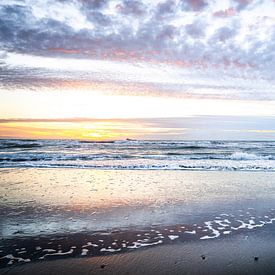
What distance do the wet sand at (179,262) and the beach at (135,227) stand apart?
0.7 inches

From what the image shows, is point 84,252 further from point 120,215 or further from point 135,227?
point 120,215

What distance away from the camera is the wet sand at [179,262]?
4.79 meters

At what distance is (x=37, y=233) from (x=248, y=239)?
4518mm

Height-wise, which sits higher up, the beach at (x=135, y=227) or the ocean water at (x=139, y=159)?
the beach at (x=135, y=227)

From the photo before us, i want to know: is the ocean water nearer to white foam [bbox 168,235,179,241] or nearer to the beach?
the beach

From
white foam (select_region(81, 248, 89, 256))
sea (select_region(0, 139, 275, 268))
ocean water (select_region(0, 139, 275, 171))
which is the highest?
white foam (select_region(81, 248, 89, 256))

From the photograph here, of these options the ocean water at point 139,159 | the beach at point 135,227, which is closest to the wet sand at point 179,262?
the beach at point 135,227

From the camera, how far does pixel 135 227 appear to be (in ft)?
22.6

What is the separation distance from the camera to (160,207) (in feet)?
28.3

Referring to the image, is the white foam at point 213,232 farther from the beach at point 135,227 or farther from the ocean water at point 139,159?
the ocean water at point 139,159

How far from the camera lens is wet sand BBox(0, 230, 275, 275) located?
188 inches

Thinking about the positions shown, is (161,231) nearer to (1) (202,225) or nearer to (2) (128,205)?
(1) (202,225)

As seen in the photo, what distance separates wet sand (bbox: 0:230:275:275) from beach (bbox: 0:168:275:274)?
0.02m

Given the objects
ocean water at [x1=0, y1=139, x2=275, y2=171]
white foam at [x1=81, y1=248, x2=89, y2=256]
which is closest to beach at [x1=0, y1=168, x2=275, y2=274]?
white foam at [x1=81, y1=248, x2=89, y2=256]
